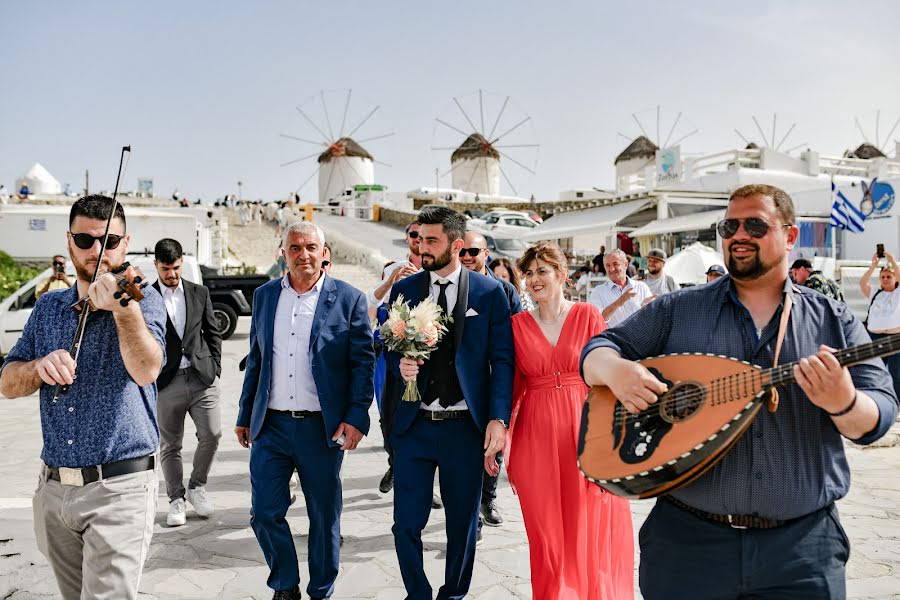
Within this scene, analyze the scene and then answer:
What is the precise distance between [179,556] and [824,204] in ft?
74.9

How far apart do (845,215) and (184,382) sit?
755 inches

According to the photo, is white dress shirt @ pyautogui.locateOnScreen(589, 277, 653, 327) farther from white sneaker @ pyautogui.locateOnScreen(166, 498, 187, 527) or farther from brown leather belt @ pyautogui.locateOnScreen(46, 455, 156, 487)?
brown leather belt @ pyautogui.locateOnScreen(46, 455, 156, 487)

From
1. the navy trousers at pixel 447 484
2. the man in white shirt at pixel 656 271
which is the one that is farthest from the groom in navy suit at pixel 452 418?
the man in white shirt at pixel 656 271

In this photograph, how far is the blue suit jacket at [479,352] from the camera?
159 inches

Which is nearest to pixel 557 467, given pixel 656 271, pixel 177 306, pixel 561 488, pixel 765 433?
pixel 561 488

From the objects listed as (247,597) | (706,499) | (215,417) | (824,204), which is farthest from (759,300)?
(824,204)

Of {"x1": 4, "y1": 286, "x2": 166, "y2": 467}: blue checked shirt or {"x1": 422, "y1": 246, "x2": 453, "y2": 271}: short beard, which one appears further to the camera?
{"x1": 422, "y1": 246, "x2": 453, "y2": 271}: short beard

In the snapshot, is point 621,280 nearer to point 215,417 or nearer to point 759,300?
point 215,417

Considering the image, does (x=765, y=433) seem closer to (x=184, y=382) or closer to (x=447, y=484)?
(x=447, y=484)

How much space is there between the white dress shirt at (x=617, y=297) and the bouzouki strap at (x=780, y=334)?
5.64m

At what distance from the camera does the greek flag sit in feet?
63.7

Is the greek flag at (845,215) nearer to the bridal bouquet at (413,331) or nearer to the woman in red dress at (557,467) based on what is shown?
the woman in red dress at (557,467)

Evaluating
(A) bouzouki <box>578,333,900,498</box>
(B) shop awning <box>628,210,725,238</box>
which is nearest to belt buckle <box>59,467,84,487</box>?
(A) bouzouki <box>578,333,900,498</box>

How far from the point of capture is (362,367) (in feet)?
14.4
